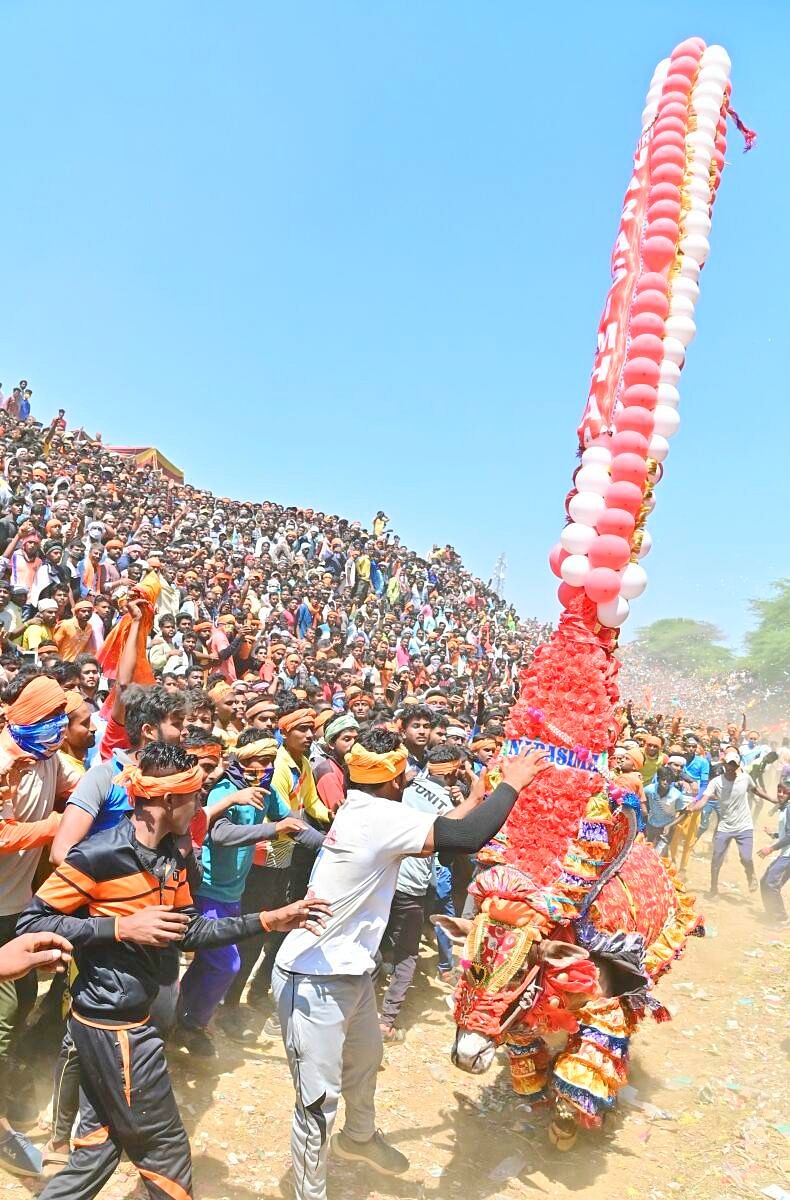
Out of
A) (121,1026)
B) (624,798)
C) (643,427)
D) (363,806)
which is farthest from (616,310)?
(121,1026)

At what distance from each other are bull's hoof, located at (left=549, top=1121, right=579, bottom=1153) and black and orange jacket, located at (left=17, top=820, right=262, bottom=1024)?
2558 mm

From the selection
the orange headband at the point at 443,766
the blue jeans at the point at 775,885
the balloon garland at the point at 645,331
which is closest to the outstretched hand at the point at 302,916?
the orange headband at the point at 443,766

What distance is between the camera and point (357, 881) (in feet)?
11.1

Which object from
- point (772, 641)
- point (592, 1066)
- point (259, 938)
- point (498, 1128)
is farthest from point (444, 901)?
point (772, 641)

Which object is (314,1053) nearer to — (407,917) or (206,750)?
(206,750)

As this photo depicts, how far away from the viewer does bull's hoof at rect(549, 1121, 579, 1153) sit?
444 centimetres

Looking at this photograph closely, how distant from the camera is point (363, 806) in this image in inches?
136

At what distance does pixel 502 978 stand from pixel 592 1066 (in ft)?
2.72

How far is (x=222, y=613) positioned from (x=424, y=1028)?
7759mm

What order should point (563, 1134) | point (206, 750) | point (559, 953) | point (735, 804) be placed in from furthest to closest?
point (735, 804)
point (563, 1134)
point (559, 953)
point (206, 750)

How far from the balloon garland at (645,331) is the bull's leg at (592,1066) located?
2.38 m

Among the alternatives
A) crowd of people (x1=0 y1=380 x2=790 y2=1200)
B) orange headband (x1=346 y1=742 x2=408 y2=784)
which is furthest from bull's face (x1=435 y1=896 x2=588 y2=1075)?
orange headband (x1=346 y1=742 x2=408 y2=784)

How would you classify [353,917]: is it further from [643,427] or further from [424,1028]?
[643,427]

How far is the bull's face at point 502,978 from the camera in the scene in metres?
3.94
